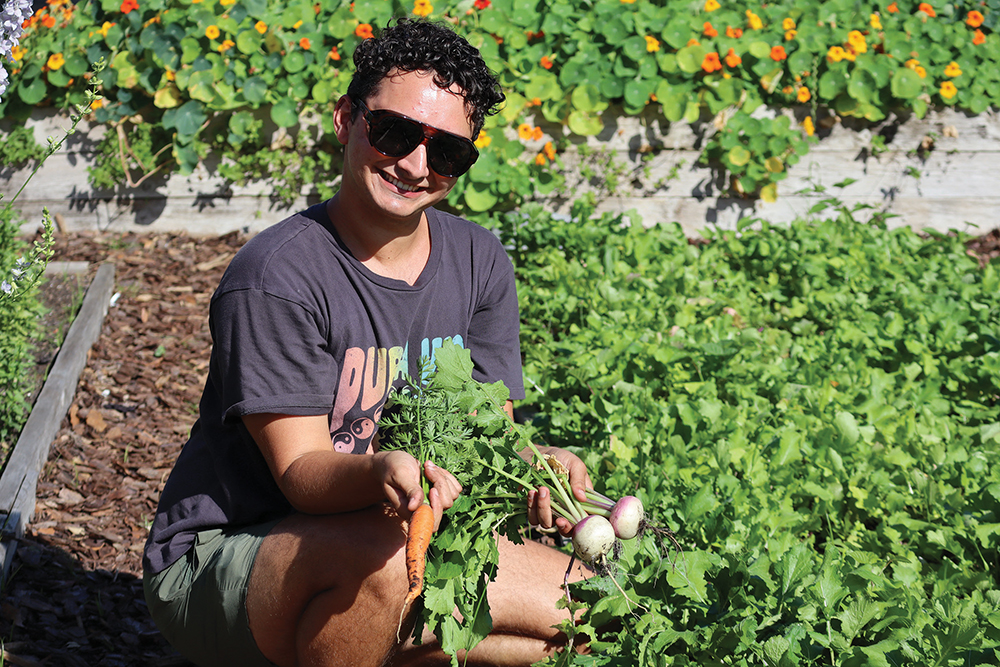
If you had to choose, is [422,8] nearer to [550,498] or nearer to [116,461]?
[116,461]

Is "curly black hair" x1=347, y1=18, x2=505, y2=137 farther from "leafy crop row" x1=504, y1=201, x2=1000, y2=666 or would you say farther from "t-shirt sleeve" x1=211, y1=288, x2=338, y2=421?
"leafy crop row" x1=504, y1=201, x2=1000, y2=666

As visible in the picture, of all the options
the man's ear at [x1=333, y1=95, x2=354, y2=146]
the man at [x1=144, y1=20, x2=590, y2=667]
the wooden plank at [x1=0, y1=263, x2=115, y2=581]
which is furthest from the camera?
the wooden plank at [x1=0, y1=263, x2=115, y2=581]

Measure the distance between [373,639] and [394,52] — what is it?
125cm

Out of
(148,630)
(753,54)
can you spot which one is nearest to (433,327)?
(148,630)

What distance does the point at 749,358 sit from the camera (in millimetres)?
2998

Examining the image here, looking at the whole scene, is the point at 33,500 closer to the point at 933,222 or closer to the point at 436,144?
the point at 436,144

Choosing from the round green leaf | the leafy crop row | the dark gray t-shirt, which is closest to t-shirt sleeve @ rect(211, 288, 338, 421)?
the dark gray t-shirt

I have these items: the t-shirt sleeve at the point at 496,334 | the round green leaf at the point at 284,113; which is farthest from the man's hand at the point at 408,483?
the round green leaf at the point at 284,113

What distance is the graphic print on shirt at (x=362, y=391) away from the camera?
187 centimetres

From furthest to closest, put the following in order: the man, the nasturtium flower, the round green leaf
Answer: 1. the nasturtium flower
2. the round green leaf
3. the man

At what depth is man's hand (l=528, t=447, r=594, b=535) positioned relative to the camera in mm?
1681

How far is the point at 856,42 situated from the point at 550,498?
4.13 meters

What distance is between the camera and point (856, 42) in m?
4.78

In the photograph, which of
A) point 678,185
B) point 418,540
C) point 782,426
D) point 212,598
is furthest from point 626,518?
point 678,185
